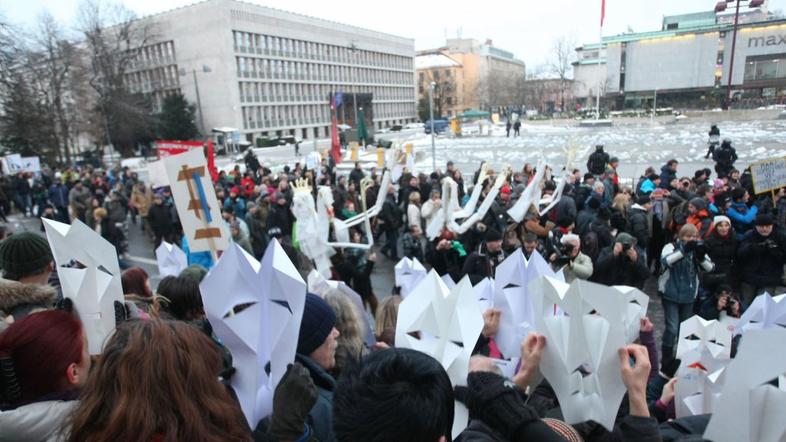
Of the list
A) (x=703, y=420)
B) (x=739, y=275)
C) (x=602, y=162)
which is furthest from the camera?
(x=602, y=162)

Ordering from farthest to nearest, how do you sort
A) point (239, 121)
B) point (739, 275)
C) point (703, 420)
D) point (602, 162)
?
1. point (239, 121)
2. point (602, 162)
3. point (739, 275)
4. point (703, 420)

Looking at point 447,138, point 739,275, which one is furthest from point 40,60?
point 739,275

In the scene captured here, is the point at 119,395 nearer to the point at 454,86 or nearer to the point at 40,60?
the point at 40,60

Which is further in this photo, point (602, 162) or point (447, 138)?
point (447, 138)

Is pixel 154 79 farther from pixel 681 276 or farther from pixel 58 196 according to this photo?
pixel 681 276

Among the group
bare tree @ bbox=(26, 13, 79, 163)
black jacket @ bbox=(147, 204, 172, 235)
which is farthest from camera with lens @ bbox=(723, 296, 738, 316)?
bare tree @ bbox=(26, 13, 79, 163)

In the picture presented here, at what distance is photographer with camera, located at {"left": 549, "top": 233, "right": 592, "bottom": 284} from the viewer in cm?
453

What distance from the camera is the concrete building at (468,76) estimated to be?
70562 mm

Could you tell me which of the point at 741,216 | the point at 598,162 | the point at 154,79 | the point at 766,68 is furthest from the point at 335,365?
the point at 766,68

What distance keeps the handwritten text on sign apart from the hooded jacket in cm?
827

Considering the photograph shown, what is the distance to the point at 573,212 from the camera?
23.0 ft

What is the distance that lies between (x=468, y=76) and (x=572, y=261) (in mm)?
94445

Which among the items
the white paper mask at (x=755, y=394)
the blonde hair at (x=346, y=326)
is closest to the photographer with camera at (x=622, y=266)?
the blonde hair at (x=346, y=326)

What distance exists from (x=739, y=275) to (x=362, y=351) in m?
4.70
